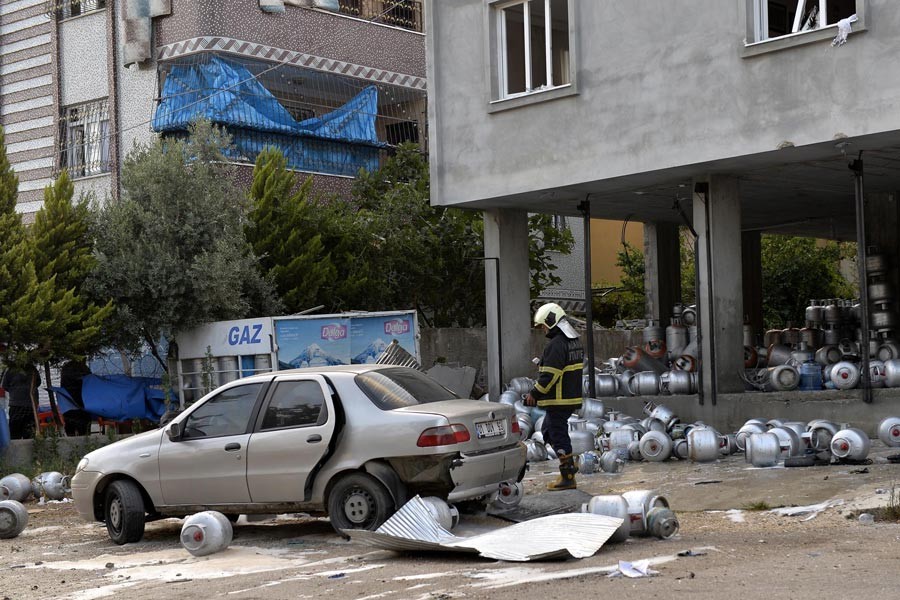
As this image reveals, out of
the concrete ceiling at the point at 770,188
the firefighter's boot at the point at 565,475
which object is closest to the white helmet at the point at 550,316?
the firefighter's boot at the point at 565,475

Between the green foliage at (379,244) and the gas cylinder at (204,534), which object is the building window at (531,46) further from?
the gas cylinder at (204,534)

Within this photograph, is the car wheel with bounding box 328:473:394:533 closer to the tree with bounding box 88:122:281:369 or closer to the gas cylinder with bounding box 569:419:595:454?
the gas cylinder with bounding box 569:419:595:454

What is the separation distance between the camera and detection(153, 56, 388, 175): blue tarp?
80.1 feet

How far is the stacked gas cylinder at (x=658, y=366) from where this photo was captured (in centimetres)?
1831

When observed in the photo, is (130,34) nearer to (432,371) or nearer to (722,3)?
(432,371)

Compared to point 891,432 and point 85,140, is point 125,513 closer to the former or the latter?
point 891,432

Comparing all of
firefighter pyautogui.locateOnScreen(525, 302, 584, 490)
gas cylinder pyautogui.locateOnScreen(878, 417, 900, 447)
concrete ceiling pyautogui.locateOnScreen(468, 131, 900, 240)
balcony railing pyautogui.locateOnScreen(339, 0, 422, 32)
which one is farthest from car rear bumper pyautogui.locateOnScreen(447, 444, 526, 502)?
balcony railing pyautogui.locateOnScreen(339, 0, 422, 32)

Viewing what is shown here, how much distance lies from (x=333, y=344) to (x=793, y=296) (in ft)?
73.8

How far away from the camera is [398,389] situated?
34.2 ft

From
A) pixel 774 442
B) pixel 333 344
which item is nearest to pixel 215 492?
pixel 774 442

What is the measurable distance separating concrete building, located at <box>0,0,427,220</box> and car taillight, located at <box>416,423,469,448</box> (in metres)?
15.7

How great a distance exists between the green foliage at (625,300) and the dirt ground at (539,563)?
24142 millimetres

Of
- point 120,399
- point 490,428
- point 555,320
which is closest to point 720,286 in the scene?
point 555,320

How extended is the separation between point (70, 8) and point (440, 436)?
819 inches
